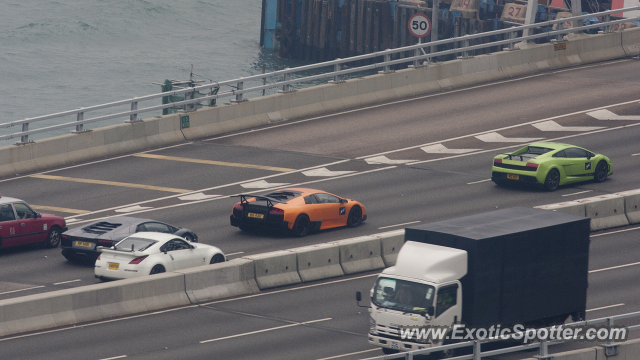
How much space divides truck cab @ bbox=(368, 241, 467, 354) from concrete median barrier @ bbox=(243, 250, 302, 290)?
225 inches

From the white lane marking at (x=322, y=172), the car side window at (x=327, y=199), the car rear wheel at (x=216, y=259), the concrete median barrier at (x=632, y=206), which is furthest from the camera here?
the white lane marking at (x=322, y=172)

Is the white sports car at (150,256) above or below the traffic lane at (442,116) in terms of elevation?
below

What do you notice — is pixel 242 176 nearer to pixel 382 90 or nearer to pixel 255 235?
pixel 255 235

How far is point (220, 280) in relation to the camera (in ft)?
→ 70.8

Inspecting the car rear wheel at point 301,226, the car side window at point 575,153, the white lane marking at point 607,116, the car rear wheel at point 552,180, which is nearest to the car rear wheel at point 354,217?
the car rear wheel at point 301,226

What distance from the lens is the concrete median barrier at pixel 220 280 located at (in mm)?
21203

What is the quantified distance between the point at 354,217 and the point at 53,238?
7954mm

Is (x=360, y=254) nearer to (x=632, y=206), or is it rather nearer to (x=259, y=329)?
(x=259, y=329)

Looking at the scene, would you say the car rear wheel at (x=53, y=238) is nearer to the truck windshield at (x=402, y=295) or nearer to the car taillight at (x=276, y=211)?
the car taillight at (x=276, y=211)

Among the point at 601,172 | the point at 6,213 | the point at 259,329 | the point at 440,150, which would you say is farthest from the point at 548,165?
the point at 6,213

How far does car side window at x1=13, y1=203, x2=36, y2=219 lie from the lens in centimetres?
2391

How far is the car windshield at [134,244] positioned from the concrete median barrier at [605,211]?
11797mm

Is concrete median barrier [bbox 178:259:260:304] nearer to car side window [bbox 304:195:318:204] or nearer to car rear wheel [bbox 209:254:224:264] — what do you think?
car rear wheel [bbox 209:254:224:264]

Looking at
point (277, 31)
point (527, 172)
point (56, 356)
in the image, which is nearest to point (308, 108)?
point (527, 172)
